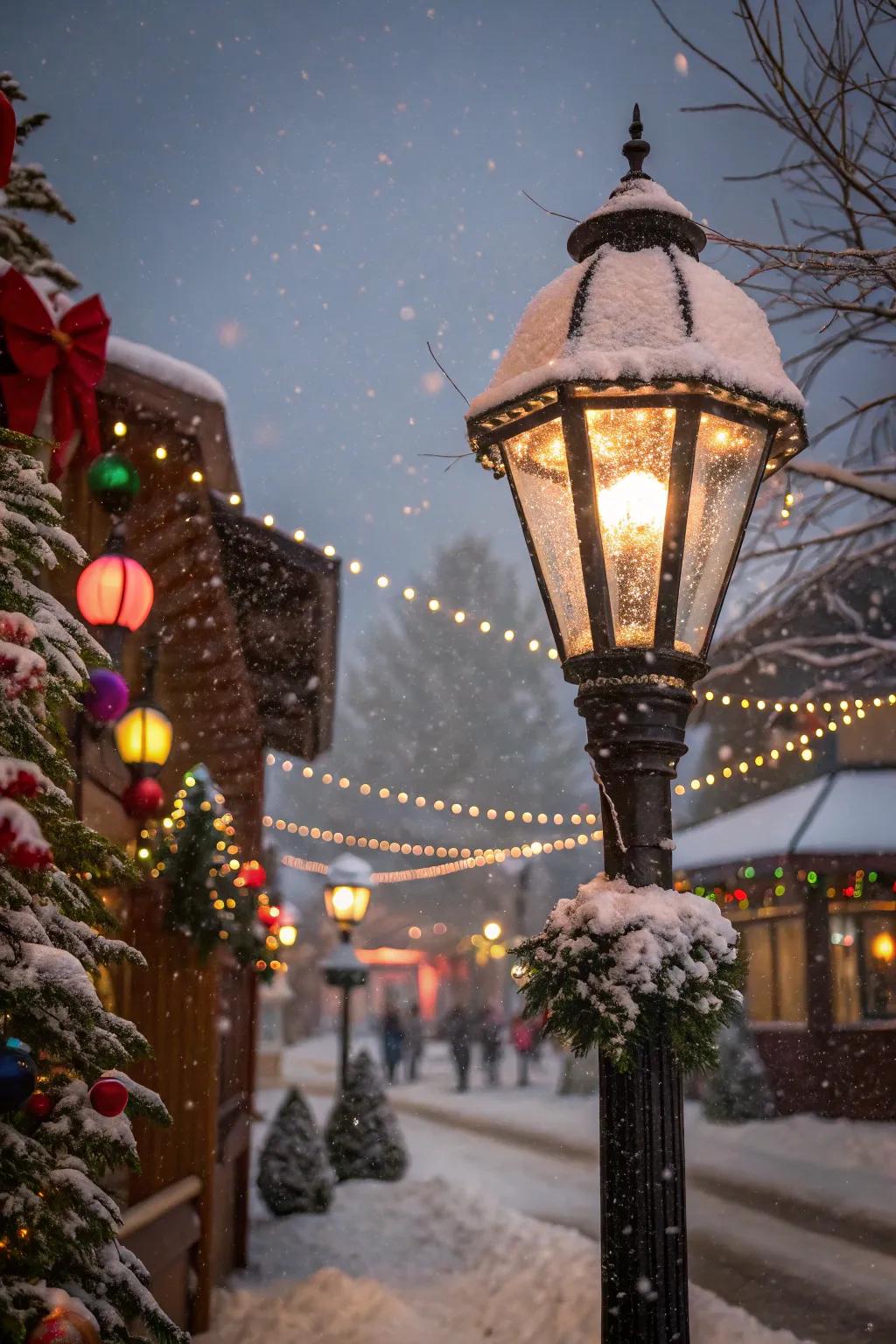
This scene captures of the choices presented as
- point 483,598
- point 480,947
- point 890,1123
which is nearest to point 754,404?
point 890,1123

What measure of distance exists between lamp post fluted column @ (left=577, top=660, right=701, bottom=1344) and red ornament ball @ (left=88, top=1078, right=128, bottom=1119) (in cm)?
125

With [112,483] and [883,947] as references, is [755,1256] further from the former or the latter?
[883,947]

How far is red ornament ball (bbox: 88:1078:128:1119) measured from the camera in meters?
2.96

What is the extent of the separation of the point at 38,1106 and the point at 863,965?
17.3 meters

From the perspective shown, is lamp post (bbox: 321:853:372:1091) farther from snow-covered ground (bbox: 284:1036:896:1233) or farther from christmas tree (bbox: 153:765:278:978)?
christmas tree (bbox: 153:765:278:978)

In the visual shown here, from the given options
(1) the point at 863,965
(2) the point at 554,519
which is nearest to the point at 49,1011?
(2) the point at 554,519

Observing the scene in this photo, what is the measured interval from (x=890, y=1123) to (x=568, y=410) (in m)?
16.0

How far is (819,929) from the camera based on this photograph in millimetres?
17953

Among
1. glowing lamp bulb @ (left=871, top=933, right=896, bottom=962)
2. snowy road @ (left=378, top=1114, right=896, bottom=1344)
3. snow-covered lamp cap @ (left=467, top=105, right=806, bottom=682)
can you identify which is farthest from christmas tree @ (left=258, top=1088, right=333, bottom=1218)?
glowing lamp bulb @ (left=871, top=933, right=896, bottom=962)

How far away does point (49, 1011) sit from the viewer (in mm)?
2896

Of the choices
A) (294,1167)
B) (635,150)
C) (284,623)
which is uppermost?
(284,623)

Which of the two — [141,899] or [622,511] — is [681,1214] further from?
[141,899]

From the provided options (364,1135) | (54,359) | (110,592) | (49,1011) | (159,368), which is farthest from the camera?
(364,1135)

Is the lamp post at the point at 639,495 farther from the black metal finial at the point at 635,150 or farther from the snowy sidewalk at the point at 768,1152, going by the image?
the snowy sidewalk at the point at 768,1152
